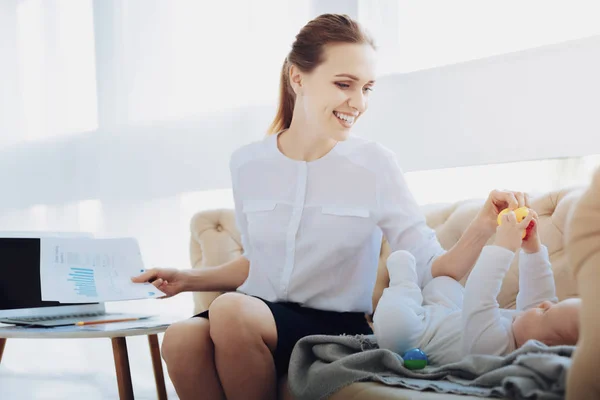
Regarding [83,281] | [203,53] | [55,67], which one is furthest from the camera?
[55,67]

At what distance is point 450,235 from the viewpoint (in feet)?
5.92

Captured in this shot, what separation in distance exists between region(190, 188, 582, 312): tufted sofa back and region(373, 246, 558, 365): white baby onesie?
0.11m

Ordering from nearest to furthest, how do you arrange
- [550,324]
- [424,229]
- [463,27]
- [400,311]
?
[550,324] < [400,311] < [424,229] < [463,27]

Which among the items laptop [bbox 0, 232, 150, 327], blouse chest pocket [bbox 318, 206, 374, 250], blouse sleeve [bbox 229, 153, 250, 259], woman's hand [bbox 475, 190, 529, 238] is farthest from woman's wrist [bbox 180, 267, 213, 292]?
woman's hand [bbox 475, 190, 529, 238]

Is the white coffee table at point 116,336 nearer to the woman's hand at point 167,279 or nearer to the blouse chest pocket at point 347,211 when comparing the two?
the woman's hand at point 167,279

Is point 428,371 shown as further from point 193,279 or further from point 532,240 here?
point 193,279

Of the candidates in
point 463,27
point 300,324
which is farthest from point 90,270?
point 463,27

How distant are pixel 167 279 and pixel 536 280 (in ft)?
Result: 2.99

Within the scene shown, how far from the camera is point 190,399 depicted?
4.75 feet

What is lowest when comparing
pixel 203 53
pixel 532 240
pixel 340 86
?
pixel 532 240

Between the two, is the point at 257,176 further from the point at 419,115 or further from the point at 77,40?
the point at 77,40

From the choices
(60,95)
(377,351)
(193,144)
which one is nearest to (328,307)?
(377,351)

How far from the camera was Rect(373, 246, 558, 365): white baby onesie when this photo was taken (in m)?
1.31

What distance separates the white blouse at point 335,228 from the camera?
1666 millimetres
